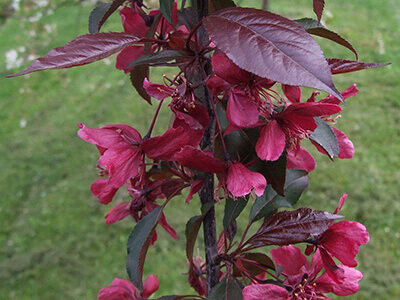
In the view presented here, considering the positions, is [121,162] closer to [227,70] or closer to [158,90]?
[158,90]

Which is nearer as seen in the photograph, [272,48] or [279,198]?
[272,48]

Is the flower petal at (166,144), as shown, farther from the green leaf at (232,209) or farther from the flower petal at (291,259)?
the flower petal at (291,259)

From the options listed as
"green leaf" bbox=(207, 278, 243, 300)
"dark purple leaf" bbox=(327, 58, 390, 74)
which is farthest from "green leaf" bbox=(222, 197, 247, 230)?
"dark purple leaf" bbox=(327, 58, 390, 74)

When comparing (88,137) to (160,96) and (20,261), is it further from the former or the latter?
(20,261)

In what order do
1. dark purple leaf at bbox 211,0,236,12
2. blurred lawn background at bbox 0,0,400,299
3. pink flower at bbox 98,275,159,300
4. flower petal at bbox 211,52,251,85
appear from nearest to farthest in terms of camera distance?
1. flower petal at bbox 211,52,251,85
2. dark purple leaf at bbox 211,0,236,12
3. pink flower at bbox 98,275,159,300
4. blurred lawn background at bbox 0,0,400,299

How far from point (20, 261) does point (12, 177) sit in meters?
0.94

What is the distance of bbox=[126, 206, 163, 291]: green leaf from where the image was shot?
0.81 metres

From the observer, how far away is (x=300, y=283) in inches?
33.9

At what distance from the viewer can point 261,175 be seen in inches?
28.5

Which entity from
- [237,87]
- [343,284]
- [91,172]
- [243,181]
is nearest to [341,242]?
[343,284]

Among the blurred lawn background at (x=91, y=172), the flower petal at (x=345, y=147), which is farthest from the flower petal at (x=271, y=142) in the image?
the blurred lawn background at (x=91, y=172)

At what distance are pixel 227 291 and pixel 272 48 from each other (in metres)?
0.52

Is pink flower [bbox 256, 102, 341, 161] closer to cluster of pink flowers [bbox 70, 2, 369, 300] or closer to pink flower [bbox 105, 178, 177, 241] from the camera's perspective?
cluster of pink flowers [bbox 70, 2, 369, 300]

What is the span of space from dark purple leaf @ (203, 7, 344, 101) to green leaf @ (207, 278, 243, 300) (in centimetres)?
49
